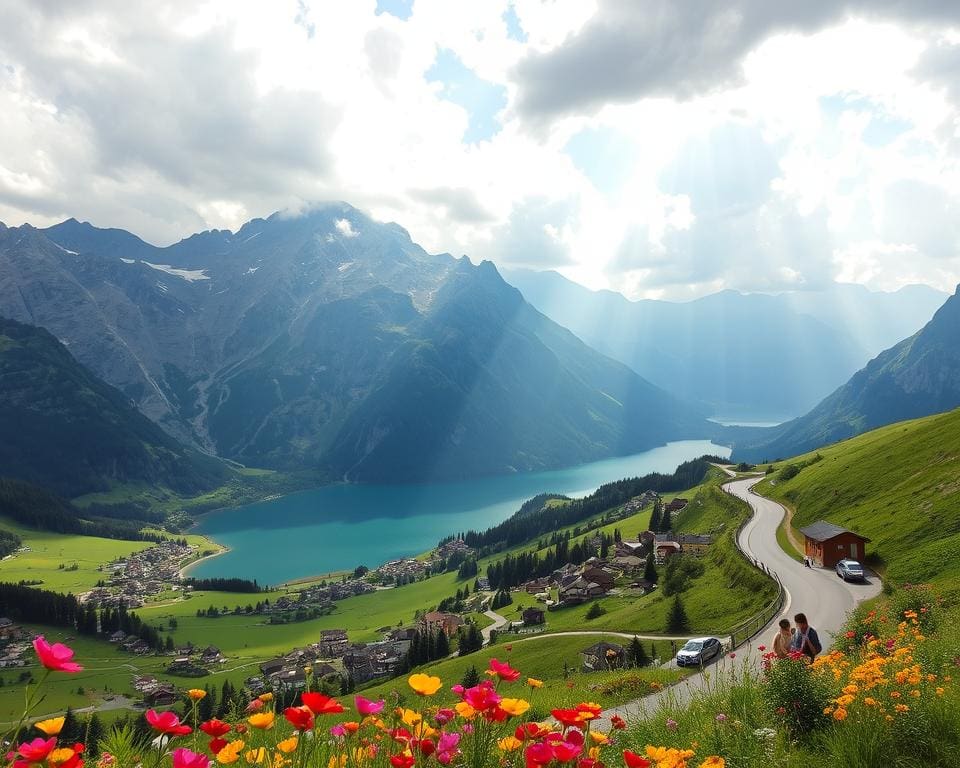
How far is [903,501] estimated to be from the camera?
4741 cm

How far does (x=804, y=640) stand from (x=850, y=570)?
33.6m

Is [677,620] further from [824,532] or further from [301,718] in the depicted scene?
[301,718]

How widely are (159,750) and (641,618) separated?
53869mm

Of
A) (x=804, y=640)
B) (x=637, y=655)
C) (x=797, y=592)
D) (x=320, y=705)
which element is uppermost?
(x=320, y=705)

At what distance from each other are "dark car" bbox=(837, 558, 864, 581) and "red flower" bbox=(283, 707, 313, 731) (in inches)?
1827

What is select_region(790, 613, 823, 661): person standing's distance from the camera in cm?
1279

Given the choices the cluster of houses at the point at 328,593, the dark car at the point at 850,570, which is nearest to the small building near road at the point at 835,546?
the dark car at the point at 850,570

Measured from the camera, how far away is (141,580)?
575 ft

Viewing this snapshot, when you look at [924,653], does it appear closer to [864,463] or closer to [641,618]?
[641,618]

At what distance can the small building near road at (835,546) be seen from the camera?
143 feet

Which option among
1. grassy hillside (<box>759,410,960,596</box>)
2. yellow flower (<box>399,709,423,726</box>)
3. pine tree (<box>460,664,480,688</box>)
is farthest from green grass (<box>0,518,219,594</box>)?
yellow flower (<box>399,709,423,726</box>)

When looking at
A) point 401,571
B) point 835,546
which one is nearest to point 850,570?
point 835,546

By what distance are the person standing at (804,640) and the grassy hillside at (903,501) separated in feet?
59.3

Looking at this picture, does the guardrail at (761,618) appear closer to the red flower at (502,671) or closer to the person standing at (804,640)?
the person standing at (804,640)
